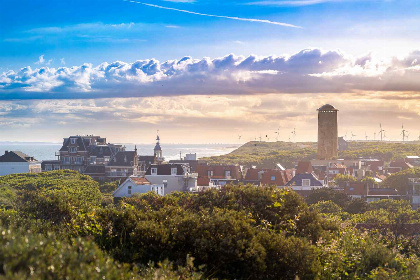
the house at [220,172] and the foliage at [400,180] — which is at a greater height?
the house at [220,172]

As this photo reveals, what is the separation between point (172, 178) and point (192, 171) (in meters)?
30.0

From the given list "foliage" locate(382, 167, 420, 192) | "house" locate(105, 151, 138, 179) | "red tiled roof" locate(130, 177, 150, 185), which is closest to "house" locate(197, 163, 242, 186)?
"house" locate(105, 151, 138, 179)

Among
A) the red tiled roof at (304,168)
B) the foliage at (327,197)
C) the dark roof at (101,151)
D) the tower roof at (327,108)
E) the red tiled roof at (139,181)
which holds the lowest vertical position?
the foliage at (327,197)

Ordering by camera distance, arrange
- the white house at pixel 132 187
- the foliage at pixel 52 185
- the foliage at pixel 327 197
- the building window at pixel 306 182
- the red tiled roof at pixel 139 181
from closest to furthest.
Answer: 1. the foliage at pixel 52 185
2. the foliage at pixel 327 197
3. the white house at pixel 132 187
4. the red tiled roof at pixel 139 181
5. the building window at pixel 306 182

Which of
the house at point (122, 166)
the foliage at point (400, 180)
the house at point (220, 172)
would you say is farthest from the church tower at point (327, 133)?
the house at point (122, 166)

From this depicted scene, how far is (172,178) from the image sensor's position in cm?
6812

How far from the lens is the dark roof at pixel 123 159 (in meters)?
88.7

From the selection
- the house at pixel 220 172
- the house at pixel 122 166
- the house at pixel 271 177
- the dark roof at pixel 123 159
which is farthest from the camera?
the dark roof at pixel 123 159

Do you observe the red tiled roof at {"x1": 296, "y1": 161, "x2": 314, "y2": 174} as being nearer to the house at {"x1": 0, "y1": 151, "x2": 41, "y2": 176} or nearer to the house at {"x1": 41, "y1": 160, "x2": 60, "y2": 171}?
the house at {"x1": 41, "y1": 160, "x2": 60, "y2": 171}

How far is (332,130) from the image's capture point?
5236 inches

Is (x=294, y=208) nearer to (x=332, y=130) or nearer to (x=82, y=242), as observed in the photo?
(x=82, y=242)

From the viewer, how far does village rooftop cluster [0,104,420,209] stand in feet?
222

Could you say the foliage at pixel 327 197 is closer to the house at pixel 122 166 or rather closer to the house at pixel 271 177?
the house at pixel 271 177

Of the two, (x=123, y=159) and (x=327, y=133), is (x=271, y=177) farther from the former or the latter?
(x=327, y=133)
